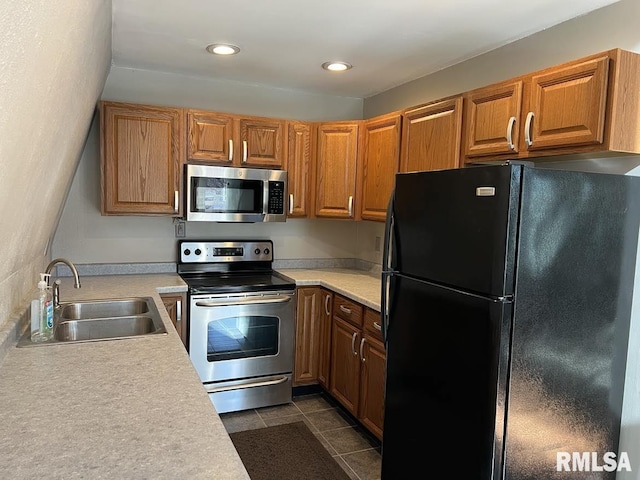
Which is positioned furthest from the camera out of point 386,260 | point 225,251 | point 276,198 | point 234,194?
point 225,251

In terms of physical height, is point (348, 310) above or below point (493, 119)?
below

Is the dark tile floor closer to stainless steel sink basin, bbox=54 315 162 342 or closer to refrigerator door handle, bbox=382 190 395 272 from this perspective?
stainless steel sink basin, bbox=54 315 162 342

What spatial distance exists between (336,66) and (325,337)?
1835 millimetres

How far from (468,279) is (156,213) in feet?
7.01

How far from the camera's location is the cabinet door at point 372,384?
2639mm

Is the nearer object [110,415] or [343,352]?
[110,415]

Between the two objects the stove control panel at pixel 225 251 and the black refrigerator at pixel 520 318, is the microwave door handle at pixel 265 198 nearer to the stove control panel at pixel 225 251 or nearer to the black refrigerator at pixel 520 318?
the stove control panel at pixel 225 251

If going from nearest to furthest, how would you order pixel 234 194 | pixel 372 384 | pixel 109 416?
pixel 109 416
pixel 372 384
pixel 234 194

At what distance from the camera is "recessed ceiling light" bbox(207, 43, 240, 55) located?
263 centimetres

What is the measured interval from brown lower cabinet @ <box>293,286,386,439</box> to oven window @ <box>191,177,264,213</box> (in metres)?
0.70

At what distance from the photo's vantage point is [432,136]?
260cm

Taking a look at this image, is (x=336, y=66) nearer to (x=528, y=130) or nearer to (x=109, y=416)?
(x=528, y=130)

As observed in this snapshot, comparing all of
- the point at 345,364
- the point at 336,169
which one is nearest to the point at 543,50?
the point at 336,169

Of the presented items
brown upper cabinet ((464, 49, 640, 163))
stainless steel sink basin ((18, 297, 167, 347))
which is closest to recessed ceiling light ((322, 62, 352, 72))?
brown upper cabinet ((464, 49, 640, 163))
